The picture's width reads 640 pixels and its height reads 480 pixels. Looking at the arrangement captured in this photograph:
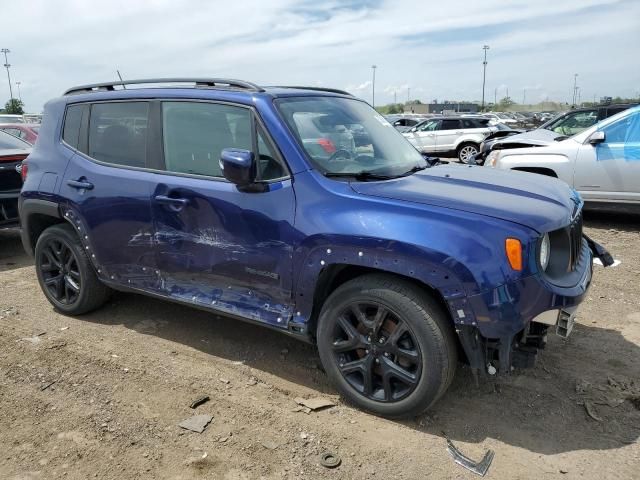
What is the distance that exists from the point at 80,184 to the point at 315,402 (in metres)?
2.49

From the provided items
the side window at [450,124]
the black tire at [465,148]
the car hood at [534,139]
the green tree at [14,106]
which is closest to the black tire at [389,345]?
the car hood at [534,139]

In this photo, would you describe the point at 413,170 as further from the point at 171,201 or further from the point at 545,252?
the point at 171,201

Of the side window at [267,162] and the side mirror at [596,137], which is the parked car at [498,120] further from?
the side window at [267,162]

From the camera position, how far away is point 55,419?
324 cm

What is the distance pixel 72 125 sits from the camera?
14.8 feet

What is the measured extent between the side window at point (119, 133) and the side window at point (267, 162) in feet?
3.37

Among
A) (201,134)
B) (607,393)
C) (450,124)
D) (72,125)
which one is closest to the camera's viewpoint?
(607,393)

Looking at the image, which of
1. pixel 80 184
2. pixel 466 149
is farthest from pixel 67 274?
pixel 466 149

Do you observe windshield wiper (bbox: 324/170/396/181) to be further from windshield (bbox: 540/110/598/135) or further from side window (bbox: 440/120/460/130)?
side window (bbox: 440/120/460/130)

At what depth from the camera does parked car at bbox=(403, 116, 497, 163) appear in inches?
742

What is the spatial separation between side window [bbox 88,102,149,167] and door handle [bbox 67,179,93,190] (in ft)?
0.69

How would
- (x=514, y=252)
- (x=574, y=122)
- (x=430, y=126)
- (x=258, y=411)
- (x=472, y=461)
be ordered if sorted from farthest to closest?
(x=430, y=126)
(x=574, y=122)
(x=258, y=411)
(x=472, y=461)
(x=514, y=252)

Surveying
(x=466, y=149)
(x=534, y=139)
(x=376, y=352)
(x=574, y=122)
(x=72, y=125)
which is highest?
(x=72, y=125)

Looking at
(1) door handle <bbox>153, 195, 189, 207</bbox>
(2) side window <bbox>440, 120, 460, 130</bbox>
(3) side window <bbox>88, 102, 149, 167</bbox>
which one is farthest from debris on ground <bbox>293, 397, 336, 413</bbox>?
(2) side window <bbox>440, 120, 460, 130</bbox>
